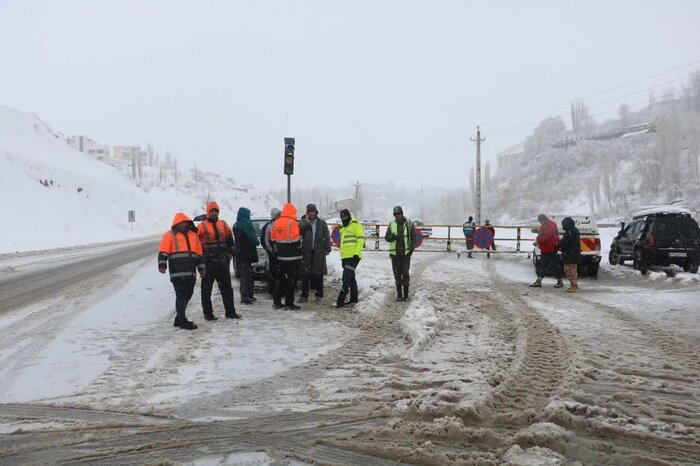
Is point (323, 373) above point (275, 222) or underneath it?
underneath

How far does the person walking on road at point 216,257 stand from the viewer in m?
8.11

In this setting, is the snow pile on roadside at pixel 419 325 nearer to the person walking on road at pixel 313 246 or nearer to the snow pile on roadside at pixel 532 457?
the person walking on road at pixel 313 246

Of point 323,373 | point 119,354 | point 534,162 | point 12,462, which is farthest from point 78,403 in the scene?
Result: point 534,162

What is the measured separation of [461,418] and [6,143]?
6669cm

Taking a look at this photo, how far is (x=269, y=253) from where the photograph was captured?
30.9 ft

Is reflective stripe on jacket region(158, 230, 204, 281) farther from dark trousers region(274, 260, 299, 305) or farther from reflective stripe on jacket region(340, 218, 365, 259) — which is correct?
reflective stripe on jacket region(340, 218, 365, 259)

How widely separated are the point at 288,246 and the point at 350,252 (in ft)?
4.19

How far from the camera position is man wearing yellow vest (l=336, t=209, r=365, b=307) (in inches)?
368

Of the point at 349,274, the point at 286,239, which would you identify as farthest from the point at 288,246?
the point at 349,274

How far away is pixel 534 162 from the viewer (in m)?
142

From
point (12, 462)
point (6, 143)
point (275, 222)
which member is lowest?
point (12, 462)

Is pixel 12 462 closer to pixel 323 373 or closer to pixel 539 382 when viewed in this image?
pixel 323 373

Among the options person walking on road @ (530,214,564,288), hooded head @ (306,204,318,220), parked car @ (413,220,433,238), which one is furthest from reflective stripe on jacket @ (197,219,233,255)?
parked car @ (413,220,433,238)

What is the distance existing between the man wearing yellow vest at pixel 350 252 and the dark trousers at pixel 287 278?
92 cm
